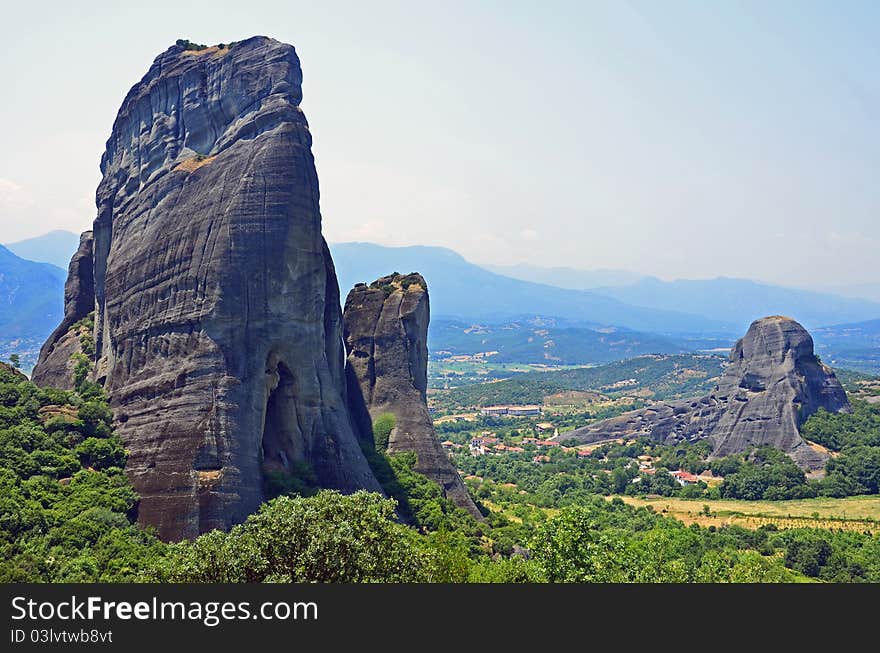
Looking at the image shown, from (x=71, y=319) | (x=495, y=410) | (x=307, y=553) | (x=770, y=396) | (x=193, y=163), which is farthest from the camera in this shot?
(x=495, y=410)

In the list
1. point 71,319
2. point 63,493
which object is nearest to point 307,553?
point 63,493

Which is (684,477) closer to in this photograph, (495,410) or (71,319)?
(71,319)

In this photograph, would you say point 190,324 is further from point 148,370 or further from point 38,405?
point 38,405

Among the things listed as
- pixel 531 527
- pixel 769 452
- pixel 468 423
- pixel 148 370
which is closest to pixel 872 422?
pixel 769 452

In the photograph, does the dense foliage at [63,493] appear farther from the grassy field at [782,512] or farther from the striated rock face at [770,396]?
the striated rock face at [770,396]

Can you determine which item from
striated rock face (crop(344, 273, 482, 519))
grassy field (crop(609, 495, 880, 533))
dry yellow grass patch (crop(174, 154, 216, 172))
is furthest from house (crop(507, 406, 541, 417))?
dry yellow grass patch (crop(174, 154, 216, 172))

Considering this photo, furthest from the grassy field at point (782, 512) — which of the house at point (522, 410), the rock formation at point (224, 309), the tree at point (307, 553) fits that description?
the house at point (522, 410)

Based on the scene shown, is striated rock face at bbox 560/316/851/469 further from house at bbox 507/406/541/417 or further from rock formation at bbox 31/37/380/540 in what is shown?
rock formation at bbox 31/37/380/540
